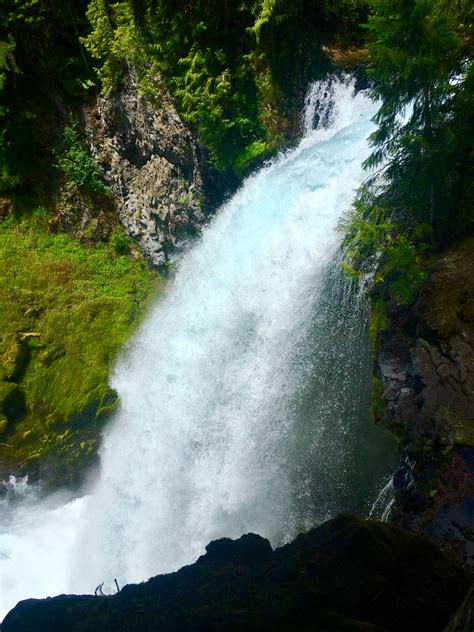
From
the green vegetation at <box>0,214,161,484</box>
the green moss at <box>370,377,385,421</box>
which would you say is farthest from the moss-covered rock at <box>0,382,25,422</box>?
the green moss at <box>370,377,385,421</box>

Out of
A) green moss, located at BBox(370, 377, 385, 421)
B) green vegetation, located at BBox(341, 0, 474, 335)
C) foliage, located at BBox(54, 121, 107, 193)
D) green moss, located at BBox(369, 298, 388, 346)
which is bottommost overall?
foliage, located at BBox(54, 121, 107, 193)

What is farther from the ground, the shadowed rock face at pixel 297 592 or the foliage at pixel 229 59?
the foliage at pixel 229 59

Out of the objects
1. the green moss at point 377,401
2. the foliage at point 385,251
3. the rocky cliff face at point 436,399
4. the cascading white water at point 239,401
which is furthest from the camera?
the cascading white water at point 239,401

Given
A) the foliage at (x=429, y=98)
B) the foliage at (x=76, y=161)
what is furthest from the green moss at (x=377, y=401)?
the foliage at (x=76, y=161)

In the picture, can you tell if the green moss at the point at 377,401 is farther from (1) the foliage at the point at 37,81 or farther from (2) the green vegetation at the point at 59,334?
(1) the foliage at the point at 37,81

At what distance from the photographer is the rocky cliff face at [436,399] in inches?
177

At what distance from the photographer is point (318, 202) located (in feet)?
30.0

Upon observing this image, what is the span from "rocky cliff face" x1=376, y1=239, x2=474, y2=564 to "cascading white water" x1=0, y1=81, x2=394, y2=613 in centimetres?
118

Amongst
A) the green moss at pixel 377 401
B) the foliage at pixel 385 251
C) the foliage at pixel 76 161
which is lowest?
the foliage at pixel 76 161

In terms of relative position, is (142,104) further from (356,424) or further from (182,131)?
(356,424)

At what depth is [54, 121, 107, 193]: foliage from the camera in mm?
13008

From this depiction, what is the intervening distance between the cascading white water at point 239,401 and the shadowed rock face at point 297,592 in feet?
8.56

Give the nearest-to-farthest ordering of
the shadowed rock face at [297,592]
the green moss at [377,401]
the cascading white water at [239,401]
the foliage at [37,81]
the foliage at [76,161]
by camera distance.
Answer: the shadowed rock face at [297,592] < the green moss at [377,401] < the cascading white water at [239,401] < the foliage at [37,81] < the foliage at [76,161]

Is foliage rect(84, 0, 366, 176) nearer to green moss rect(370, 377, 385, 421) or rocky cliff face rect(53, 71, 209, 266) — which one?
rocky cliff face rect(53, 71, 209, 266)
